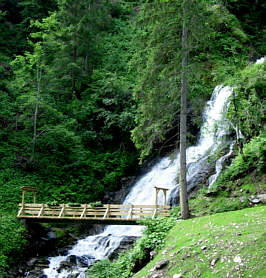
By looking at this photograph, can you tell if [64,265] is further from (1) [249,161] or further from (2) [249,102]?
(2) [249,102]

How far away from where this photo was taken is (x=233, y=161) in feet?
49.7

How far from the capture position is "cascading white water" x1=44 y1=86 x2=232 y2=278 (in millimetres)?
15906

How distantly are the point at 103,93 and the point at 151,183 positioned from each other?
33.3 feet

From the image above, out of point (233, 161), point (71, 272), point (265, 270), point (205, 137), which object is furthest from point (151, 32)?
point (71, 272)

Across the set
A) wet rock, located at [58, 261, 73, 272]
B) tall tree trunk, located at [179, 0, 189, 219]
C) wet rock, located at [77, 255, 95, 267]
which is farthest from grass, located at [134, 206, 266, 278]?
wet rock, located at [58, 261, 73, 272]

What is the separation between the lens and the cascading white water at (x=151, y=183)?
15.9m

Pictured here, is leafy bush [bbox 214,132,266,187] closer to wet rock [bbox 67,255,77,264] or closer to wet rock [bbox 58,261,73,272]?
wet rock [bbox 67,255,77,264]

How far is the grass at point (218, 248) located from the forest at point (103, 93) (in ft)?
12.3

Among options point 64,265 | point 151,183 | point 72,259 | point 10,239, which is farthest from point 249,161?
point 10,239

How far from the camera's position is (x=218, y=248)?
8742mm

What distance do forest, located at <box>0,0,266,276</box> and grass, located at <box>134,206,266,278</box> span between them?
374cm

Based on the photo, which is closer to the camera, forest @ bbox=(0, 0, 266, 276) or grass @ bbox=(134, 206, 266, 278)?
grass @ bbox=(134, 206, 266, 278)

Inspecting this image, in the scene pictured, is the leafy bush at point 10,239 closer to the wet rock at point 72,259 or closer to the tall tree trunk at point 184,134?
the wet rock at point 72,259

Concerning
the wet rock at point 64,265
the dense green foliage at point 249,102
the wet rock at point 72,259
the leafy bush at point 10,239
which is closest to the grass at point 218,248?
the dense green foliage at point 249,102
